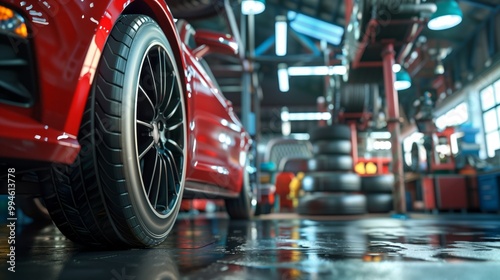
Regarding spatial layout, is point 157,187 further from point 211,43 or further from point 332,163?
point 332,163

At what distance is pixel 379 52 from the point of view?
5.36 metres

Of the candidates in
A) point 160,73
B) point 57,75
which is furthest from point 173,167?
point 57,75

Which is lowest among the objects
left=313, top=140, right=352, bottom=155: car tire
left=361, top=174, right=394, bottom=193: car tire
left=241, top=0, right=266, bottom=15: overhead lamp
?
left=361, top=174, right=394, bottom=193: car tire

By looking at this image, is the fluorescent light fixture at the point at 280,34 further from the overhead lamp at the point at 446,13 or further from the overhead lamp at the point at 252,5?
the overhead lamp at the point at 446,13

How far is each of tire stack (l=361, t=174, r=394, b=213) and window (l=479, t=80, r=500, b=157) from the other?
17.5 ft

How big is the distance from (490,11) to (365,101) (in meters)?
4.29

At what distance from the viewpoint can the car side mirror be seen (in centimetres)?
201

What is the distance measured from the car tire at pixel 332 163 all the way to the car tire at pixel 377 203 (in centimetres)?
82

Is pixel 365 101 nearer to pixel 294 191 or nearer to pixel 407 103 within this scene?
pixel 294 191

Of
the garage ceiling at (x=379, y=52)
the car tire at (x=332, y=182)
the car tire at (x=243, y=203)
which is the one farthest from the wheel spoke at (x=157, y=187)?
the car tire at (x=332, y=182)

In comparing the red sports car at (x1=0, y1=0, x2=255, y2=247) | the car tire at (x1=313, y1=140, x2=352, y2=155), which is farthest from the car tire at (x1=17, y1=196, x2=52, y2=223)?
the car tire at (x1=313, y1=140, x2=352, y2=155)

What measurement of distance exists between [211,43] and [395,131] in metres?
3.51

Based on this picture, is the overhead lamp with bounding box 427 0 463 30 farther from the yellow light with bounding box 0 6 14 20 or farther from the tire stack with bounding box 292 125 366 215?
the yellow light with bounding box 0 6 14 20

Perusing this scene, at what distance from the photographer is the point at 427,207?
764 cm
